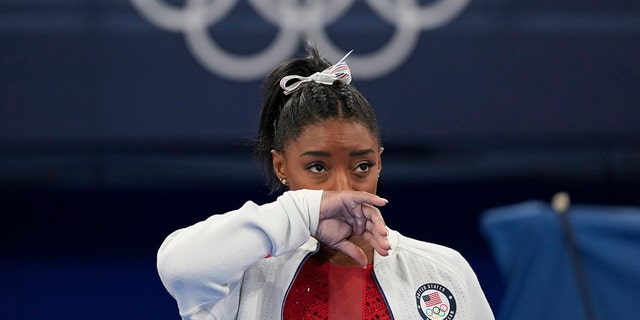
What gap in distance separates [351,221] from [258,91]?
2267mm

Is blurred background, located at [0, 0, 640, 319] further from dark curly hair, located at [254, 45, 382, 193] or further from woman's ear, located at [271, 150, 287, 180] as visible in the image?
woman's ear, located at [271, 150, 287, 180]

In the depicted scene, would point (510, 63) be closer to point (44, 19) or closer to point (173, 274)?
point (44, 19)

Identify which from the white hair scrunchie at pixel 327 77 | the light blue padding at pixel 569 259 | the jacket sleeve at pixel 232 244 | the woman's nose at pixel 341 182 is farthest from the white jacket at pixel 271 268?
the light blue padding at pixel 569 259

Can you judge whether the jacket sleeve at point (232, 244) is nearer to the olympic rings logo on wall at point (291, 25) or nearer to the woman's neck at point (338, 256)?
the woman's neck at point (338, 256)

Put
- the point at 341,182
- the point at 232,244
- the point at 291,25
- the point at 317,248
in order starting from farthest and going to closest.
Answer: the point at 291,25
the point at 317,248
the point at 341,182
the point at 232,244

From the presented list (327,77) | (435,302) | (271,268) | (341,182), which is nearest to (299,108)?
(327,77)

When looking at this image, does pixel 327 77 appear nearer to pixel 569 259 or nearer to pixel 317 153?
pixel 317 153

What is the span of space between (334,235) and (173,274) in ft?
0.98

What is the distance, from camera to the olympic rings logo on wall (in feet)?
13.0

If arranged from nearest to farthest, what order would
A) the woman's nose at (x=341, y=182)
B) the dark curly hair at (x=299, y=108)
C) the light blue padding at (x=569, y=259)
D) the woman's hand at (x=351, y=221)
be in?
the light blue padding at (x=569, y=259)
the woman's hand at (x=351, y=221)
the woman's nose at (x=341, y=182)
the dark curly hair at (x=299, y=108)

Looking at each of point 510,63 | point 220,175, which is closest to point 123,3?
point 220,175

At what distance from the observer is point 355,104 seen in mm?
2057

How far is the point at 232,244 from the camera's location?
1.78 meters

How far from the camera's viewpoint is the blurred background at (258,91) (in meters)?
3.97
